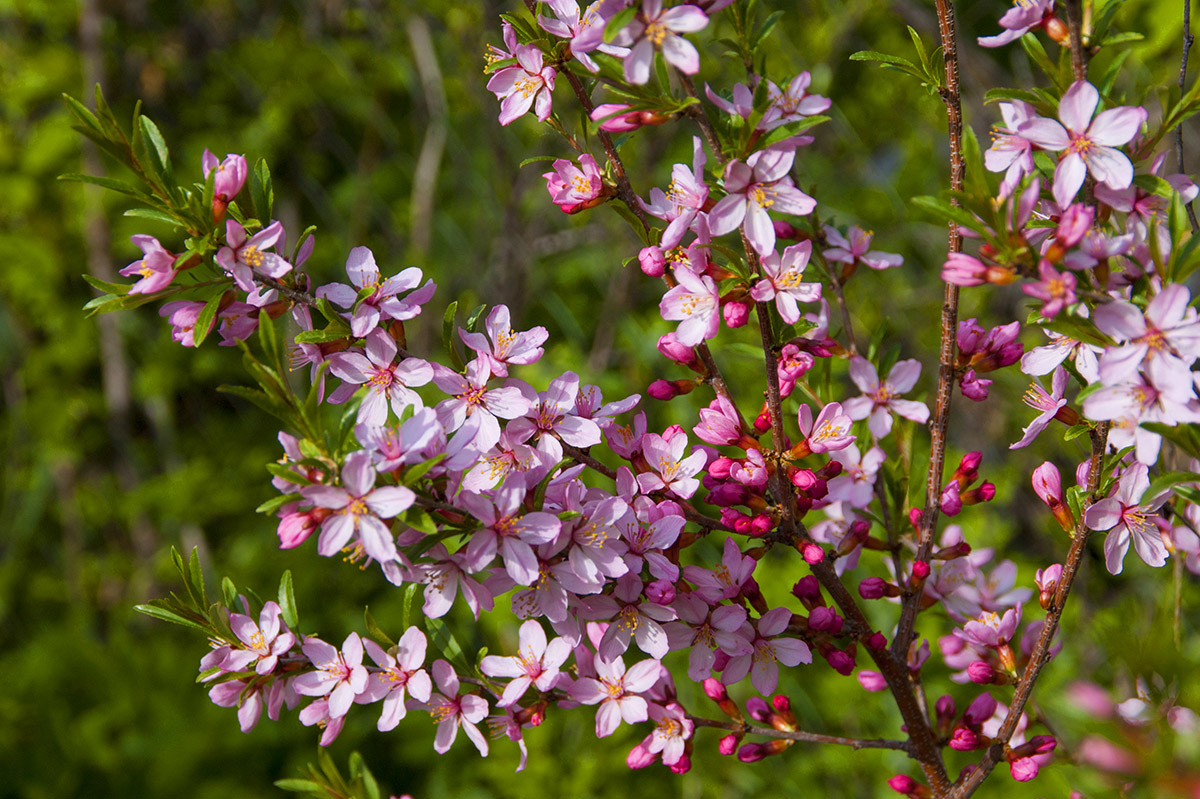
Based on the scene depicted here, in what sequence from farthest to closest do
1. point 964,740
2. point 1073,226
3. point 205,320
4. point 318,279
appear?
point 318,279
point 964,740
point 205,320
point 1073,226

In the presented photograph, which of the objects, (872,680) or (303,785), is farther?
(872,680)

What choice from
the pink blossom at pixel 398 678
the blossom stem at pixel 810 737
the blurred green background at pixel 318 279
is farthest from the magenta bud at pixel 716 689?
the blurred green background at pixel 318 279

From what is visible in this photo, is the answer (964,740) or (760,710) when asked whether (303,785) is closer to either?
(760,710)

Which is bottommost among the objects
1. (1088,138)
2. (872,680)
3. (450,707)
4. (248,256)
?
(872,680)

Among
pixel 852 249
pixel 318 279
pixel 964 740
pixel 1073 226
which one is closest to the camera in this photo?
pixel 1073 226

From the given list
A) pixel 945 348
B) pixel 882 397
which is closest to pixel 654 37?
pixel 945 348

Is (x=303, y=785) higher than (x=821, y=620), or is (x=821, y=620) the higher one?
(x=821, y=620)
